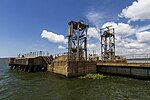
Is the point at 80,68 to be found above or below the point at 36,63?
below

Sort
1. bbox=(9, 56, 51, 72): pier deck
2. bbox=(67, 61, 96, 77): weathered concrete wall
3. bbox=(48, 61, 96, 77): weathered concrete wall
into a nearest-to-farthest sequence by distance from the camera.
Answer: bbox=(48, 61, 96, 77): weathered concrete wall
bbox=(67, 61, 96, 77): weathered concrete wall
bbox=(9, 56, 51, 72): pier deck

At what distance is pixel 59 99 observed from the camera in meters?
14.8

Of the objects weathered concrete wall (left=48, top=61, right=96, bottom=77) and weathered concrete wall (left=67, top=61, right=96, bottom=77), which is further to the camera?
weathered concrete wall (left=67, top=61, right=96, bottom=77)

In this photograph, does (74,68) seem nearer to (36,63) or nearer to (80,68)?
(80,68)

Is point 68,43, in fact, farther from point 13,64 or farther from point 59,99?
point 13,64

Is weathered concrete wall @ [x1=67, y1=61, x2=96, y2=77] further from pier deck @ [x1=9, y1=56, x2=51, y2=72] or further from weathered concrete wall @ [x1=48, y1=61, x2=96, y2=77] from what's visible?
pier deck @ [x1=9, y1=56, x2=51, y2=72]

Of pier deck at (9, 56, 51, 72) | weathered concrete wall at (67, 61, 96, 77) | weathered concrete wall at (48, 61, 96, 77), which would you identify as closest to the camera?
weathered concrete wall at (48, 61, 96, 77)

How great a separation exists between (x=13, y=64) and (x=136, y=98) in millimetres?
47010

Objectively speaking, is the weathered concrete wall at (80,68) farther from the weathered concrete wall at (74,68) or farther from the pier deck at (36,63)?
the pier deck at (36,63)

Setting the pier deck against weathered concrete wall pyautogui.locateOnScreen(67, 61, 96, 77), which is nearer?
weathered concrete wall pyautogui.locateOnScreen(67, 61, 96, 77)

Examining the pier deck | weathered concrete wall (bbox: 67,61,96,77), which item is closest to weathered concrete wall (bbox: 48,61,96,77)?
weathered concrete wall (bbox: 67,61,96,77)

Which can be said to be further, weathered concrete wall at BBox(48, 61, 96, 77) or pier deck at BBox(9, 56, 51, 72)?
pier deck at BBox(9, 56, 51, 72)

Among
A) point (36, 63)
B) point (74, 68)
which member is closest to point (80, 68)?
point (74, 68)

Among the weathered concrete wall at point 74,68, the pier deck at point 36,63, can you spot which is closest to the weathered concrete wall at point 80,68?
the weathered concrete wall at point 74,68
